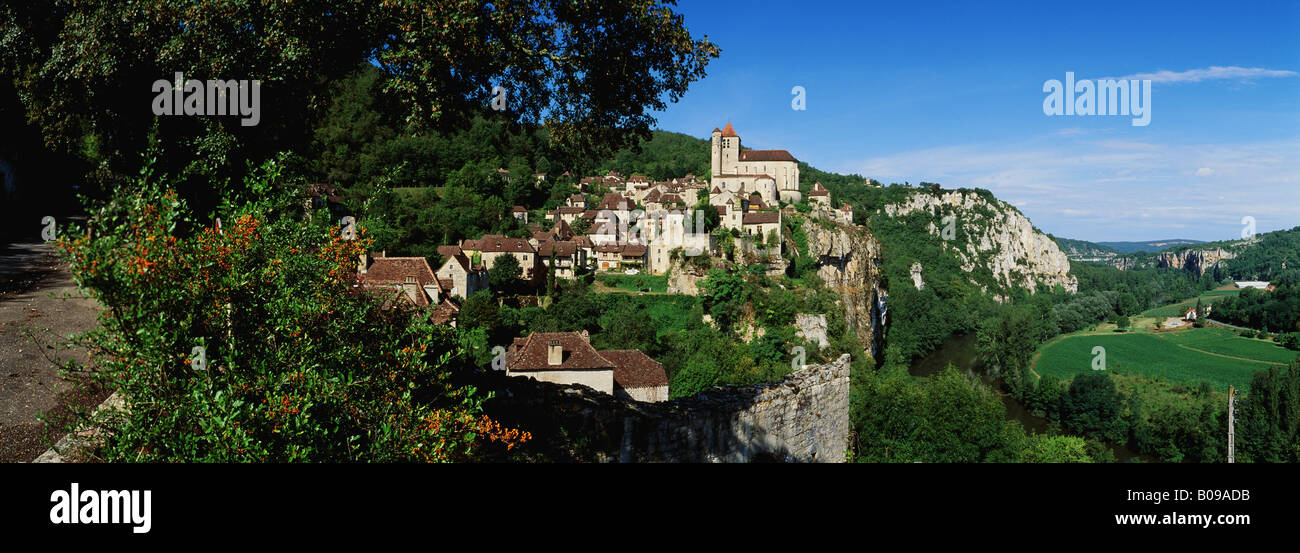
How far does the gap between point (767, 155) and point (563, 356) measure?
8661 centimetres

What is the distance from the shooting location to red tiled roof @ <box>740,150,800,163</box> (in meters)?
109

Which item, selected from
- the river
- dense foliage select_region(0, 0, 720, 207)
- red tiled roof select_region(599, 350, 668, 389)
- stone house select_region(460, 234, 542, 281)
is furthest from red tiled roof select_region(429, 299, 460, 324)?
the river

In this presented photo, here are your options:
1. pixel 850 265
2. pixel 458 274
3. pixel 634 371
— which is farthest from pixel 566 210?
pixel 634 371

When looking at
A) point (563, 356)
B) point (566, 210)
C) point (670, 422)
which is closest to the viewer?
point (670, 422)

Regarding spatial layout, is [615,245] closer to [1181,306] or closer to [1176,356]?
[1176,356]

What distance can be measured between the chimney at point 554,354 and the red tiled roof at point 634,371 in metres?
2.98

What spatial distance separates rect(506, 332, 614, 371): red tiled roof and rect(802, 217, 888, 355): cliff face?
39522 millimetres

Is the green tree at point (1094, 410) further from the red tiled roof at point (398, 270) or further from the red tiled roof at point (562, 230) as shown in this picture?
the red tiled roof at point (398, 270)

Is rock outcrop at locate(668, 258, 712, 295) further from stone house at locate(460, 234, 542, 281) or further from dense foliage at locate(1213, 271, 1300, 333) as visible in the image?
dense foliage at locate(1213, 271, 1300, 333)

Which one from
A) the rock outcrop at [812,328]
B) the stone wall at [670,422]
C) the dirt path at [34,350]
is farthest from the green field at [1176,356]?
the dirt path at [34,350]

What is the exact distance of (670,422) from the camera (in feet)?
31.3

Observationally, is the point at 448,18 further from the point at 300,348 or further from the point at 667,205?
the point at 667,205

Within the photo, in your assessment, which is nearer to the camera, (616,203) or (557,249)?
(557,249)

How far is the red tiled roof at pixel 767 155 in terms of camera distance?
109 metres
